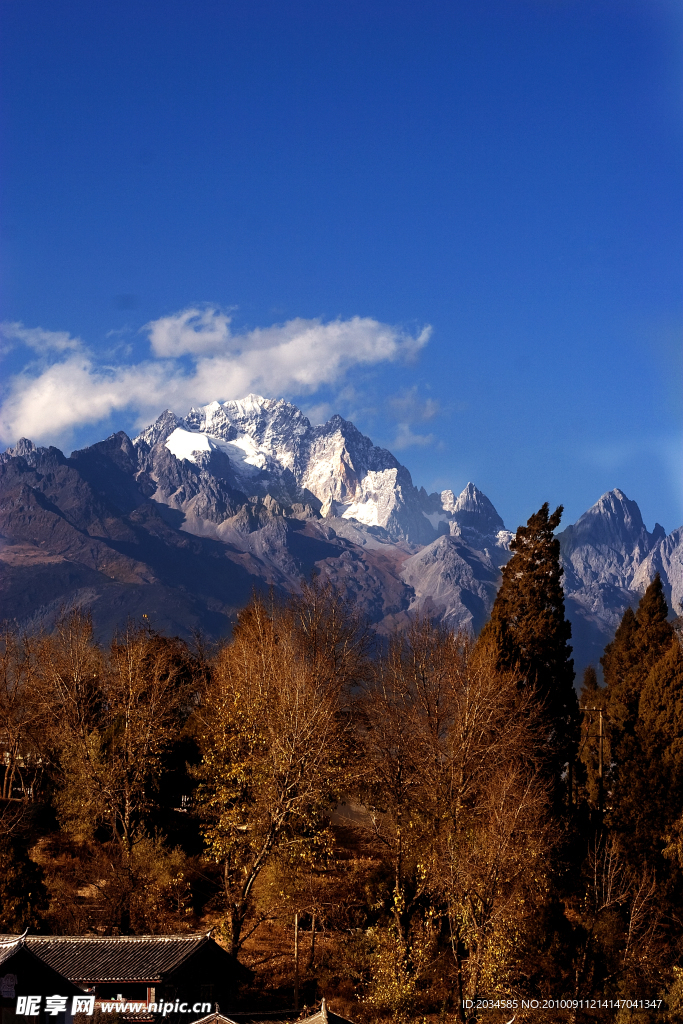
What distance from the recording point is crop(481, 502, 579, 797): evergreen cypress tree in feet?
135

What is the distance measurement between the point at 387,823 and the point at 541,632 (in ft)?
35.4

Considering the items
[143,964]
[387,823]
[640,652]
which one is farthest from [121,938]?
[640,652]

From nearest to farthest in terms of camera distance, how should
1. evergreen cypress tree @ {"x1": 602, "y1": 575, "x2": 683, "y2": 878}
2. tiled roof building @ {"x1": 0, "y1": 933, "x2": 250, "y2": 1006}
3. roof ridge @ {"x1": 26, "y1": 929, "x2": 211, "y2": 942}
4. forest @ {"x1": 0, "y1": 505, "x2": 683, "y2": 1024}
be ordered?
tiled roof building @ {"x1": 0, "y1": 933, "x2": 250, "y2": 1006}
roof ridge @ {"x1": 26, "y1": 929, "x2": 211, "y2": 942}
forest @ {"x1": 0, "y1": 505, "x2": 683, "y2": 1024}
evergreen cypress tree @ {"x1": 602, "y1": 575, "x2": 683, "y2": 878}

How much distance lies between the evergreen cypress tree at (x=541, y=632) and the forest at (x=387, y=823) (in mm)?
105

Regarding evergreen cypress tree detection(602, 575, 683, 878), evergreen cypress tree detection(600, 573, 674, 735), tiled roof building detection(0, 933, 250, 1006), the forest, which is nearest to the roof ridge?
tiled roof building detection(0, 933, 250, 1006)

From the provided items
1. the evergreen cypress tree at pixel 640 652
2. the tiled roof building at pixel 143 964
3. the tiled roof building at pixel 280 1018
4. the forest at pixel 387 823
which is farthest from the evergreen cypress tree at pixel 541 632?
the tiled roof building at pixel 143 964

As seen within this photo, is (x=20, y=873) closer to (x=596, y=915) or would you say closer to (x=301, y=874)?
(x=301, y=874)

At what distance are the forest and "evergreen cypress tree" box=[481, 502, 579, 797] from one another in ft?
0.34

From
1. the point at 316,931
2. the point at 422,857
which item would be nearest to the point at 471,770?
the point at 422,857

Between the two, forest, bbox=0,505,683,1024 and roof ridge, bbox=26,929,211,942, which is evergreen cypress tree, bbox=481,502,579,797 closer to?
forest, bbox=0,505,683,1024

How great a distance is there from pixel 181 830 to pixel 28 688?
1282 cm

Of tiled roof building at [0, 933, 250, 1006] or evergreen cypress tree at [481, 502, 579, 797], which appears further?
evergreen cypress tree at [481, 502, 579, 797]

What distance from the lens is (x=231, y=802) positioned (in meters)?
37.2

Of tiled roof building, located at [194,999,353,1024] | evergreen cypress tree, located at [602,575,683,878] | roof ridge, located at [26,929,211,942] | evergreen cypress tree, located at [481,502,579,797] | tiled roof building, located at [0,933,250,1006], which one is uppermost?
evergreen cypress tree, located at [481,502,579,797]
